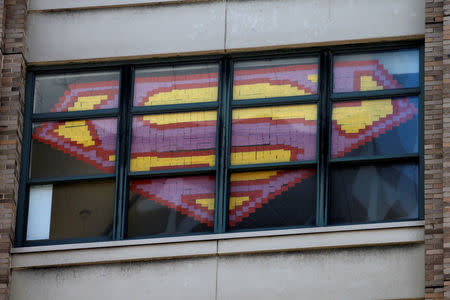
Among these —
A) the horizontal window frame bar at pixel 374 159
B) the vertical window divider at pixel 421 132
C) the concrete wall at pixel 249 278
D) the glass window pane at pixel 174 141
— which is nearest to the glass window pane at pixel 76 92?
the glass window pane at pixel 174 141

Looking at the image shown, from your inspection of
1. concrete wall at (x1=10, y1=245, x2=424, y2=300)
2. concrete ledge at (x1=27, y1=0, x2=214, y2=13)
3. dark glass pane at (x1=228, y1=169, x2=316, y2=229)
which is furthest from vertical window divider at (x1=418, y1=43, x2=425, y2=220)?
concrete ledge at (x1=27, y1=0, x2=214, y2=13)

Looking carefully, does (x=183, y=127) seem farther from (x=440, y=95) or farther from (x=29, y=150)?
(x=440, y=95)

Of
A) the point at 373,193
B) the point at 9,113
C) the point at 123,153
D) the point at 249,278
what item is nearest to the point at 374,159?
the point at 373,193

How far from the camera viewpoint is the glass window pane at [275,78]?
20.0m

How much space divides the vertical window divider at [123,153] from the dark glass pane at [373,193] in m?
3.09

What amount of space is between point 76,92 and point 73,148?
3.08ft

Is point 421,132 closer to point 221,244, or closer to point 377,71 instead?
point 377,71

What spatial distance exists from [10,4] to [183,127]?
11.4 ft

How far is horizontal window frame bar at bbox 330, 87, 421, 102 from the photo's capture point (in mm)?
19594

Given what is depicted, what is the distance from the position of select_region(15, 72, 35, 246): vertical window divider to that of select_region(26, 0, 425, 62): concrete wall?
19.9 inches

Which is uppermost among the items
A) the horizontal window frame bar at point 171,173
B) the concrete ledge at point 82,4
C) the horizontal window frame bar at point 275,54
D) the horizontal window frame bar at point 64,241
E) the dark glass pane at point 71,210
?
the concrete ledge at point 82,4

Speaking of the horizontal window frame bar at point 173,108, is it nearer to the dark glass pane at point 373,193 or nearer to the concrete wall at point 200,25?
the concrete wall at point 200,25

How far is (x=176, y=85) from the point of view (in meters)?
20.5

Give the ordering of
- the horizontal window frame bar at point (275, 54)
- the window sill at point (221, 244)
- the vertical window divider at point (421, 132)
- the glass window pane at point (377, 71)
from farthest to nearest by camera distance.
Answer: the horizontal window frame bar at point (275, 54)
the glass window pane at point (377, 71)
the vertical window divider at point (421, 132)
the window sill at point (221, 244)
